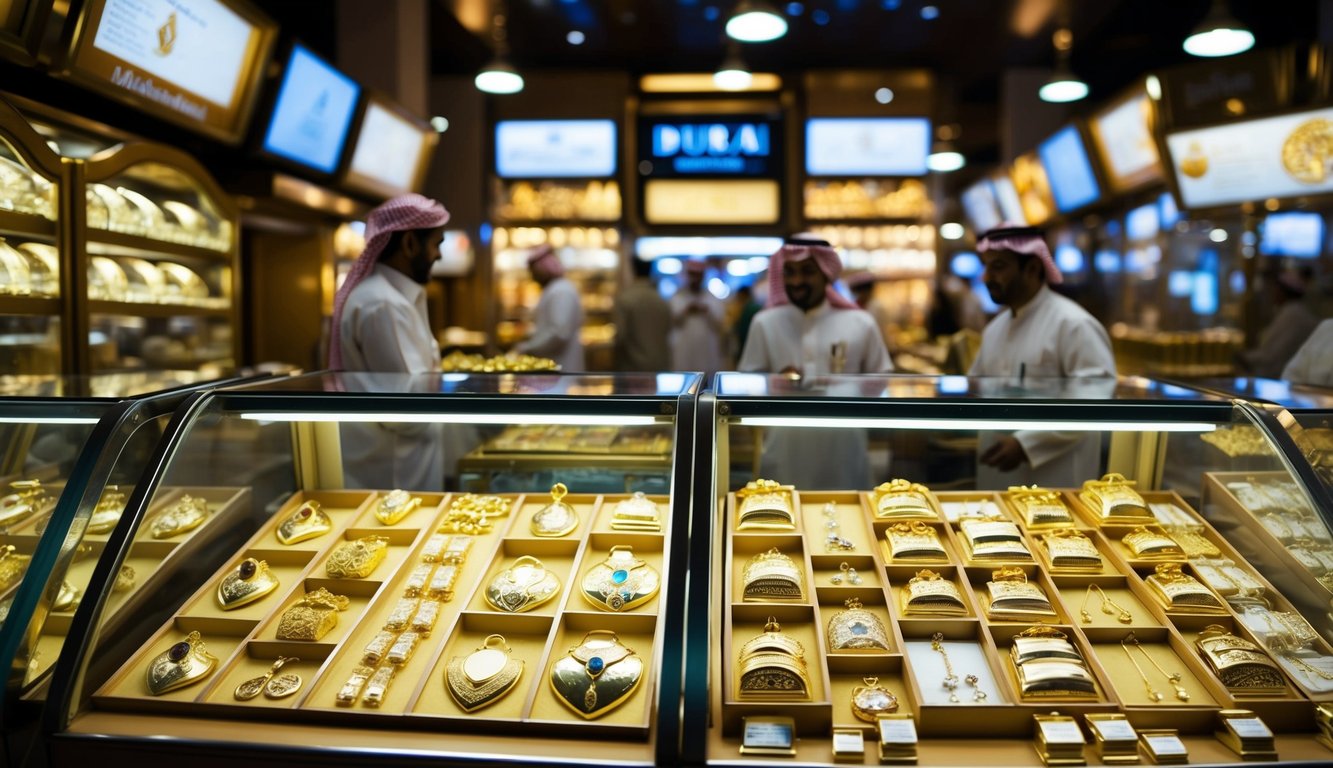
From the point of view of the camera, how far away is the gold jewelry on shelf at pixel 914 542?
2.05 m

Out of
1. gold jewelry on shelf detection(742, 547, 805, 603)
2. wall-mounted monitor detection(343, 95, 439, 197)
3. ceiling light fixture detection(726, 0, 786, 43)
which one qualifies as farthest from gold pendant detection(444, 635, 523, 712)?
wall-mounted monitor detection(343, 95, 439, 197)

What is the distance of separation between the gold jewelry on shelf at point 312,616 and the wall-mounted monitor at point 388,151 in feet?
15.7

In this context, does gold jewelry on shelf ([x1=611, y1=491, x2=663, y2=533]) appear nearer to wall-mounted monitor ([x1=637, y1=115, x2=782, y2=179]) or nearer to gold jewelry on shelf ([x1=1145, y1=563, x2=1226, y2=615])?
gold jewelry on shelf ([x1=1145, y1=563, x2=1226, y2=615])

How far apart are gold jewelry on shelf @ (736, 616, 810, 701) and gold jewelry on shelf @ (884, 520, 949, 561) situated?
450 mm

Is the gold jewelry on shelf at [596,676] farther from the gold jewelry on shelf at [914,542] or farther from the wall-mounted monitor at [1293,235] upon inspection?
Result: the wall-mounted monitor at [1293,235]

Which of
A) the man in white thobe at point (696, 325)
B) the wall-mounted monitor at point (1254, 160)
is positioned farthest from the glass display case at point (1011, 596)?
the man in white thobe at point (696, 325)

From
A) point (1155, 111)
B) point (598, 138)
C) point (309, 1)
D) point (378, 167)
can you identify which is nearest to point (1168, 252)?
point (1155, 111)

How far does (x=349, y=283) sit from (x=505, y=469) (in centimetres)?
98

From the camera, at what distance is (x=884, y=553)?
211cm

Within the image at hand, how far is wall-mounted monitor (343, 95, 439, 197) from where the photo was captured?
6.24m

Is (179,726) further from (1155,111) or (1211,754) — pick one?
(1155,111)

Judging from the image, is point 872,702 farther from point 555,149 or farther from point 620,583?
point 555,149

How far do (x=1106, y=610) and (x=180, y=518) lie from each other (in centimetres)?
216

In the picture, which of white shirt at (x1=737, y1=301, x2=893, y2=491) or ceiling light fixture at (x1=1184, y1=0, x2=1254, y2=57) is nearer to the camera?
white shirt at (x1=737, y1=301, x2=893, y2=491)
